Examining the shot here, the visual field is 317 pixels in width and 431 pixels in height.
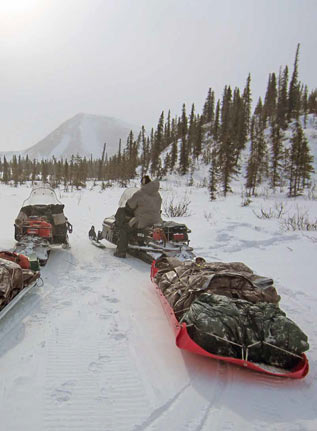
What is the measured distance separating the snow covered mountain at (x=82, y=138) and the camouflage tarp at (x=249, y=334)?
128299 millimetres

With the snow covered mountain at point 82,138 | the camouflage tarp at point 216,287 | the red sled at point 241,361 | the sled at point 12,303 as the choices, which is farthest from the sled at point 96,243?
the snow covered mountain at point 82,138

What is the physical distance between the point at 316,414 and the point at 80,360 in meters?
1.81

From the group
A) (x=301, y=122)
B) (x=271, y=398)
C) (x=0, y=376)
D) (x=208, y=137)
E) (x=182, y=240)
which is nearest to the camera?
(x=271, y=398)

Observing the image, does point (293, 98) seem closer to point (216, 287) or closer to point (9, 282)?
point (216, 287)

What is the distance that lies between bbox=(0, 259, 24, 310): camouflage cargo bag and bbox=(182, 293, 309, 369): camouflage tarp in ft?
6.14

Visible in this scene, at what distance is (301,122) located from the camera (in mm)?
33969

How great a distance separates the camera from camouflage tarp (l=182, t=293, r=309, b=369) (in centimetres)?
230

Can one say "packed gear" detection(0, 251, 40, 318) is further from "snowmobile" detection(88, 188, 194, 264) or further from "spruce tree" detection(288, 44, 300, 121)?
"spruce tree" detection(288, 44, 300, 121)

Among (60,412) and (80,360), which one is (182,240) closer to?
(80,360)

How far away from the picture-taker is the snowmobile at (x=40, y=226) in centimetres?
522

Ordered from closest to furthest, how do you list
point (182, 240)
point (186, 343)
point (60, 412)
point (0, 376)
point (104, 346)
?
point (60, 412)
point (0, 376)
point (186, 343)
point (104, 346)
point (182, 240)

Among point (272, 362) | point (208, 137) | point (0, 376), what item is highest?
point (208, 137)

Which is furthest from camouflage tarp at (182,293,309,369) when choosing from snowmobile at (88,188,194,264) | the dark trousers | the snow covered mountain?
the snow covered mountain

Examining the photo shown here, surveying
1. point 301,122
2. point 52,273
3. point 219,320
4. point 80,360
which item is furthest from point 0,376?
point 301,122
